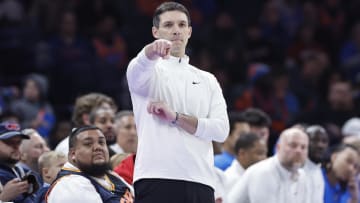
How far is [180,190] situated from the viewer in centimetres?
507

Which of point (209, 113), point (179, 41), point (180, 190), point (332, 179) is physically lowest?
point (332, 179)

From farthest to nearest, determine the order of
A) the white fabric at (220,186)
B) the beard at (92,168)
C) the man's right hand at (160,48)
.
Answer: the white fabric at (220,186) → the beard at (92,168) → the man's right hand at (160,48)

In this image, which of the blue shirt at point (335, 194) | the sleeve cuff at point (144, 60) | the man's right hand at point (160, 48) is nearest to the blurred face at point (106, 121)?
the blue shirt at point (335, 194)

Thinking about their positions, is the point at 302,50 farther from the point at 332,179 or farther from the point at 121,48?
the point at 332,179

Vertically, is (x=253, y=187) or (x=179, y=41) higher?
(x=179, y=41)

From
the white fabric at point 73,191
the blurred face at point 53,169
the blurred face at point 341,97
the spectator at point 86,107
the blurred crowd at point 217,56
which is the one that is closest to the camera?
the white fabric at point 73,191

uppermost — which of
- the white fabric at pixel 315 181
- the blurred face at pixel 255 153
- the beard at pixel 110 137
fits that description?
the beard at pixel 110 137

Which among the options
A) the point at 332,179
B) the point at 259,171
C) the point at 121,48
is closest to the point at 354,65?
the point at 121,48

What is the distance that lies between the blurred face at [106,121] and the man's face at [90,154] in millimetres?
1536

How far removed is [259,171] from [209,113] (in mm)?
2669

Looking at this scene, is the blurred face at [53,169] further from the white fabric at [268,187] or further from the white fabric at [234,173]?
the white fabric at [234,173]

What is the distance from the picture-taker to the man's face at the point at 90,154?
6.52 metres

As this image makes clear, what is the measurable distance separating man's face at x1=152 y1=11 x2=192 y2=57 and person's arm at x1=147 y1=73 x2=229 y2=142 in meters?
0.35

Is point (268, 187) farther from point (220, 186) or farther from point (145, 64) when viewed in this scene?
point (145, 64)
